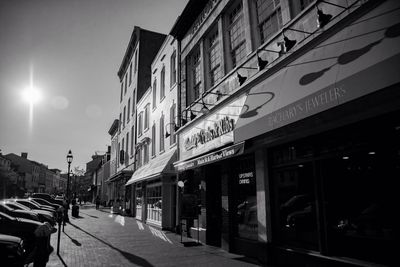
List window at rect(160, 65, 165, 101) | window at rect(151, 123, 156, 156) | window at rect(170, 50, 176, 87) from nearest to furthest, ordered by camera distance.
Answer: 1. window at rect(170, 50, 176, 87)
2. window at rect(160, 65, 165, 101)
3. window at rect(151, 123, 156, 156)

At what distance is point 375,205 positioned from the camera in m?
5.70

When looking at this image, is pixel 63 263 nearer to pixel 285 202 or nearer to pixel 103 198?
pixel 285 202

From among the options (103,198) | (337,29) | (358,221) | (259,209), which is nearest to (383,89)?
(337,29)

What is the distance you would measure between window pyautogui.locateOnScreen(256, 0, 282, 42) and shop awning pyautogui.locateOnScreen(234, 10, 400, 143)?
6.31 feet

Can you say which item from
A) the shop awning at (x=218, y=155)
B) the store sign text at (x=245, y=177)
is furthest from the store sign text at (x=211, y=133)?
the store sign text at (x=245, y=177)

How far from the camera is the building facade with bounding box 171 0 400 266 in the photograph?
5180mm

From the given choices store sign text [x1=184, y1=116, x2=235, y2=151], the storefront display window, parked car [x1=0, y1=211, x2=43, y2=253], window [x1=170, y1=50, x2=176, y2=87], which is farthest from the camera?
window [x1=170, y1=50, x2=176, y2=87]

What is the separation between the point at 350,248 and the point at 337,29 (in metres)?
4.61

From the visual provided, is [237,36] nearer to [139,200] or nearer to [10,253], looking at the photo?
[10,253]

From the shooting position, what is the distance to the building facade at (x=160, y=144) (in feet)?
55.6

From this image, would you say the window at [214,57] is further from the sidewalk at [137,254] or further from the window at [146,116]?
the window at [146,116]

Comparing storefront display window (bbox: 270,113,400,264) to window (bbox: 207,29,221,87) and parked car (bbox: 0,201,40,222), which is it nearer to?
window (bbox: 207,29,221,87)

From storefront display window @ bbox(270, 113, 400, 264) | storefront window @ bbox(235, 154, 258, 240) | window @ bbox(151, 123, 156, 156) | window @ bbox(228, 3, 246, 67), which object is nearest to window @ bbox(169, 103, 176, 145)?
window @ bbox(151, 123, 156, 156)

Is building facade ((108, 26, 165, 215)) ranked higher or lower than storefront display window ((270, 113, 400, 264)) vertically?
higher
